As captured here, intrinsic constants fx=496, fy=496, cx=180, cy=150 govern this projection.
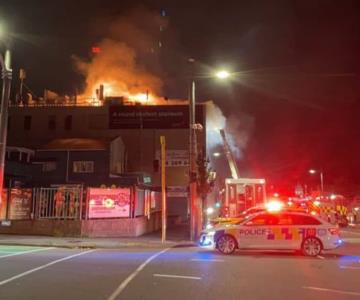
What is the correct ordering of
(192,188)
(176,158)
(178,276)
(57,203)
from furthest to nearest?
1. (176,158)
2. (57,203)
3. (192,188)
4. (178,276)

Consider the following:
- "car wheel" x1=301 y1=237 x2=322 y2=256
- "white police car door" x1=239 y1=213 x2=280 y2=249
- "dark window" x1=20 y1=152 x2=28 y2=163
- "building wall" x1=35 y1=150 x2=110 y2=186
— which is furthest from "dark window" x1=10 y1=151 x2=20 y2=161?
"car wheel" x1=301 y1=237 x2=322 y2=256

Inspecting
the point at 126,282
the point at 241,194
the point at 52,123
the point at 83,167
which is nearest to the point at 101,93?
the point at 52,123

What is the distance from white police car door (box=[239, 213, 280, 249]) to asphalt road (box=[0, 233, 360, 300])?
504mm

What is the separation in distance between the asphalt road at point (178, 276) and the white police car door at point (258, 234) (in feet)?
1.65

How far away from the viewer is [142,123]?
59.6 meters

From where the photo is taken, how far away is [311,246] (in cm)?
1653

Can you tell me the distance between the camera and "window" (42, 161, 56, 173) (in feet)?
167

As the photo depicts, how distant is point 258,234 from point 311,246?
70.1 inches

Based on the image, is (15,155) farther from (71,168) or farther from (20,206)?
(20,206)

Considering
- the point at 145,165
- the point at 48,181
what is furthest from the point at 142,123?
the point at 48,181

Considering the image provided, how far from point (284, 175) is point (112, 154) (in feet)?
157

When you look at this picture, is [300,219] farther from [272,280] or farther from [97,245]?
[97,245]

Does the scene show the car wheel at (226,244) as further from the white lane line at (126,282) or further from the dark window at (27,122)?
the dark window at (27,122)

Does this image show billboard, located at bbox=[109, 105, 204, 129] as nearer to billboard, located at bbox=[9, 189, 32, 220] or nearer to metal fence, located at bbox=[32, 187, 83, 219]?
metal fence, located at bbox=[32, 187, 83, 219]
